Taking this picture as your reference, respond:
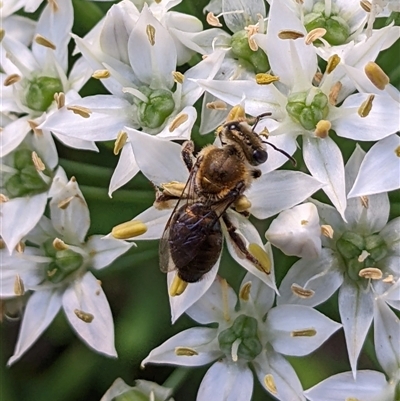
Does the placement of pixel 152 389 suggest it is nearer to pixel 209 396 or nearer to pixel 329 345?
pixel 209 396

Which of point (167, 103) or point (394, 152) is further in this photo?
point (167, 103)

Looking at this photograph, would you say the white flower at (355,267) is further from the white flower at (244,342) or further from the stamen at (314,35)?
the stamen at (314,35)

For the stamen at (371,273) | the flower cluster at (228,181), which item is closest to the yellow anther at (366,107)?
the flower cluster at (228,181)

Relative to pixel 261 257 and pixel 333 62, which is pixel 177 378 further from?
pixel 333 62

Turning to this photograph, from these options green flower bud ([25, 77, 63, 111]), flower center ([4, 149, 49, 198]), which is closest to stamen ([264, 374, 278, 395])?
flower center ([4, 149, 49, 198])

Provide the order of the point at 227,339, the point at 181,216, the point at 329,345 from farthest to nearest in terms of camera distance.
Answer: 1. the point at 329,345
2. the point at 227,339
3. the point at 181,216

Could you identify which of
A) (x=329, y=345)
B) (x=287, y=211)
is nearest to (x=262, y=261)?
(x=287, y=211)

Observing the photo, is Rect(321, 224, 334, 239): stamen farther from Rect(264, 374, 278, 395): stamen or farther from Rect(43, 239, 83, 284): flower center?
Rect(43, 239, 83, 284): flower center

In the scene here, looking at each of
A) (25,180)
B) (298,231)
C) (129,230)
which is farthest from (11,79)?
(298,231)
